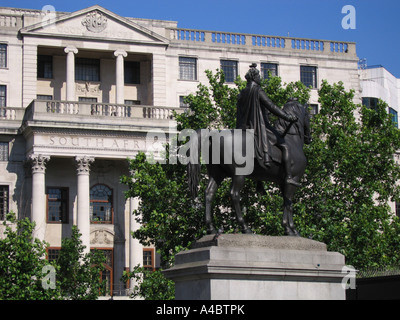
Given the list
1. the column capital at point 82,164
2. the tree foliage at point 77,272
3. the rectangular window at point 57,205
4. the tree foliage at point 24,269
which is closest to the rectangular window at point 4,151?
the rectangular window at point 57,205

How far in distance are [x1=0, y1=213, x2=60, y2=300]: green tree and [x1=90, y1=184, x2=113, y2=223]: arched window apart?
62.2 ft

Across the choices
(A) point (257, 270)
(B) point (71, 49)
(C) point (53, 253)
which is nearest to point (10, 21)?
(B) point (71, 49)

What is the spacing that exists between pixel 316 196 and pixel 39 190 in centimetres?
2230

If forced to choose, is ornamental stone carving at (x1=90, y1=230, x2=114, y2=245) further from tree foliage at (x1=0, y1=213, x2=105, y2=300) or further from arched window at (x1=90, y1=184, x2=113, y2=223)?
tree foliage at (x1=0, y1=213, x2=105, y2=300)

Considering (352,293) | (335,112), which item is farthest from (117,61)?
(352,293)

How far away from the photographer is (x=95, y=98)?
65.1 m

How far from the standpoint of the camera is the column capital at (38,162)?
57.5 metres

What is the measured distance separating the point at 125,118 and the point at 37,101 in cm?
600

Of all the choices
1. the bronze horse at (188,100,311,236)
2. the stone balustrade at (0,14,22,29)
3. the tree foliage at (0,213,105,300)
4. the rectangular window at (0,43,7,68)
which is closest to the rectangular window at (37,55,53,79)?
the rectangular window at (0,43,7,68)

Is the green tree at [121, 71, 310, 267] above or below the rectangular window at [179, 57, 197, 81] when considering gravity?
below

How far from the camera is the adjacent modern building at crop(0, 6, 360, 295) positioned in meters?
58.2

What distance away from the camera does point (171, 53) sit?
66.3 m

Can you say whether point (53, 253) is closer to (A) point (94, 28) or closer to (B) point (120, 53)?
(B) point (120, 53)
